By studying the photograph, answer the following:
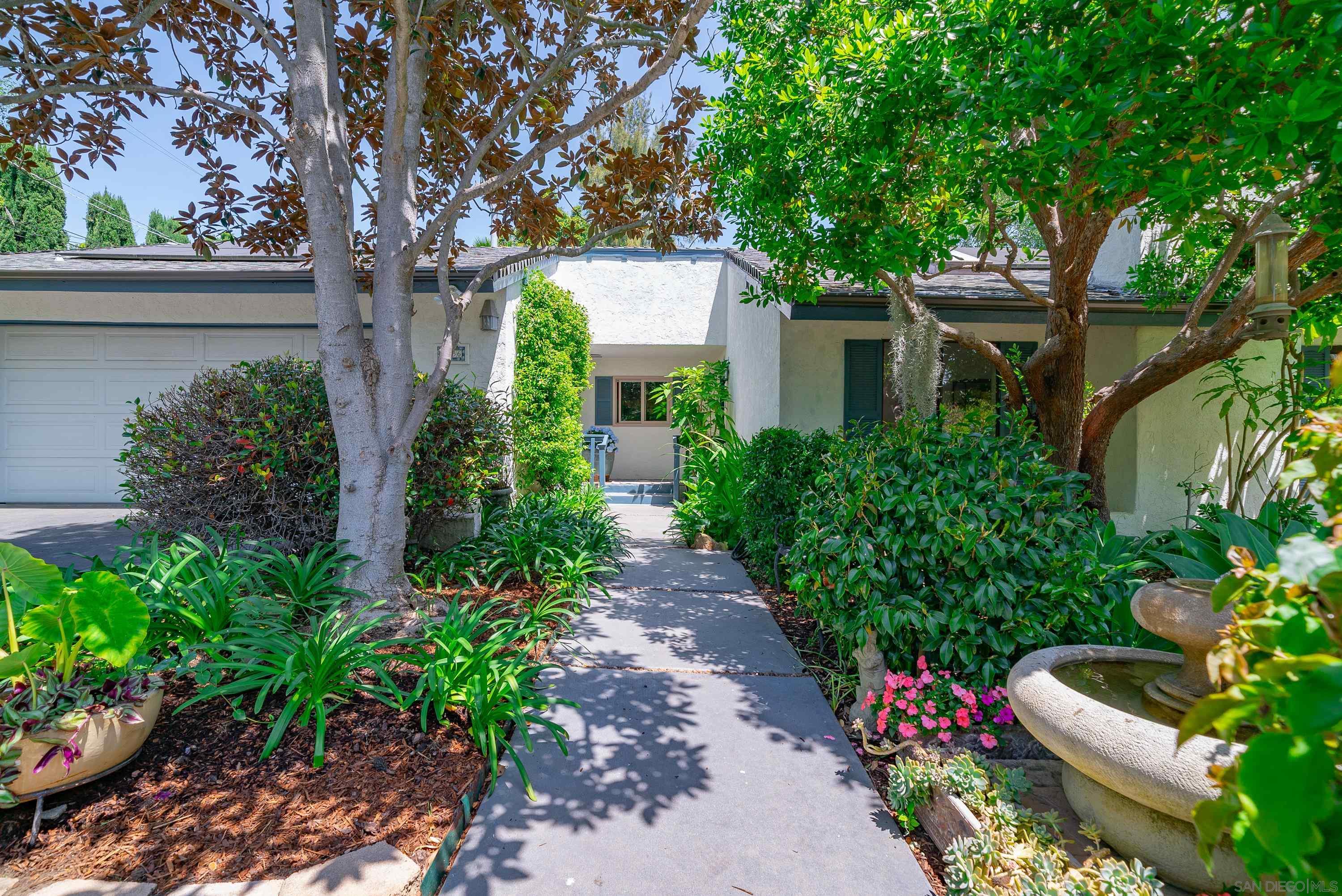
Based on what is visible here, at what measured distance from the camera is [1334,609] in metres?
0.83

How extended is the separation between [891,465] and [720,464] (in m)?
4.46

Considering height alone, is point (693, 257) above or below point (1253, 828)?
above

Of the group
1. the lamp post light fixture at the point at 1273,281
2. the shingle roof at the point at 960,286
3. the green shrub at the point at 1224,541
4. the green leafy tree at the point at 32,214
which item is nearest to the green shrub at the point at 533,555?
the shingle roof at the point at 960,286

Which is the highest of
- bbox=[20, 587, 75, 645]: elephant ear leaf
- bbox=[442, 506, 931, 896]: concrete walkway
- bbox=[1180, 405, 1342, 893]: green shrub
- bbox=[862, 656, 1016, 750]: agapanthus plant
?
bbox=[1180, 405, 1342, 893]: green shrub

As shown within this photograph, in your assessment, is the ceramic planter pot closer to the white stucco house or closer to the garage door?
the white stucco house

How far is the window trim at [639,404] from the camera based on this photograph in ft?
47.1

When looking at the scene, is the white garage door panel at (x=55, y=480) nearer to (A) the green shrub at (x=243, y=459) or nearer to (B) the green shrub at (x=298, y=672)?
(A) the green shrub at (x=243, y=459)

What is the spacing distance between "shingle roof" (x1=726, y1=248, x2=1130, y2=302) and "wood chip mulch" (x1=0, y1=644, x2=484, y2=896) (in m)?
4.03

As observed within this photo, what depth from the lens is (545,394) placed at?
325 inches

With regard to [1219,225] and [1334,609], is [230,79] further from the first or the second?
[1219,225]

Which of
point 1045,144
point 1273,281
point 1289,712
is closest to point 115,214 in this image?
point 1045,144

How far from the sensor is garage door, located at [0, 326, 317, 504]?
304 inches

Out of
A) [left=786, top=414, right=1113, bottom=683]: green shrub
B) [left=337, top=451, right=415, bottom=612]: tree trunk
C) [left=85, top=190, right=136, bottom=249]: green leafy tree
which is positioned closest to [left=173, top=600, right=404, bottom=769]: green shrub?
[left=337, top=451, right=415, bottom=612]: tree trunk

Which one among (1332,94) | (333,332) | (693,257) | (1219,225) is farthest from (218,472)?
(693,257)
